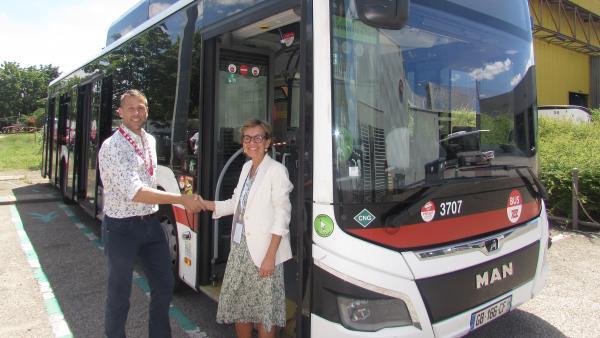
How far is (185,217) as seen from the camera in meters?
3.79

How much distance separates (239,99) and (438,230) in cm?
223

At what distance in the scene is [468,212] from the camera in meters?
2.75

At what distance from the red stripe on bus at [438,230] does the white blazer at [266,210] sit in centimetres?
50

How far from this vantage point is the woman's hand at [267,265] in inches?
105

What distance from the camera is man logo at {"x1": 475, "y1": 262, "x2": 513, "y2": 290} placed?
272 centimetres

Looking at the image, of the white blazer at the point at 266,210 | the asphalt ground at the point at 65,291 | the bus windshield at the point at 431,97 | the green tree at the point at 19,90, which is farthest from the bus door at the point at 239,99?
the green tree at the point at 19,90

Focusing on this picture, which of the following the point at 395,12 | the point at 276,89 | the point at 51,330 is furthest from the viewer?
the point at 276,89

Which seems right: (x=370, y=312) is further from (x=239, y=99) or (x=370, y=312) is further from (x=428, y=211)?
(x=239, y=99)

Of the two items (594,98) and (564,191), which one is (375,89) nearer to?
(564,191)

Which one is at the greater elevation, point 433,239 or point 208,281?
point 433,239

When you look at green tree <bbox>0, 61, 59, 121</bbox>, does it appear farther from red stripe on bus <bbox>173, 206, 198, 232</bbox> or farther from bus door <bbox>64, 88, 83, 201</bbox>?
red stripe on bus <bbox>173, 206, 198, 232</bbox>

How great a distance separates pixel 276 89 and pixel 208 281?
7.63ft

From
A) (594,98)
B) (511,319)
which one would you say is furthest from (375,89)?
(594,98)

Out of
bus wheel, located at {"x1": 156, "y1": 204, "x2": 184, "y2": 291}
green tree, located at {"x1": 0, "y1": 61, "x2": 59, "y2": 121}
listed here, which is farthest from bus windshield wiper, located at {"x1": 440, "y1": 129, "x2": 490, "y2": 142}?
green tree, located at {"x1": 0, "y1": 61, "x2": 59, "y2": 121}
